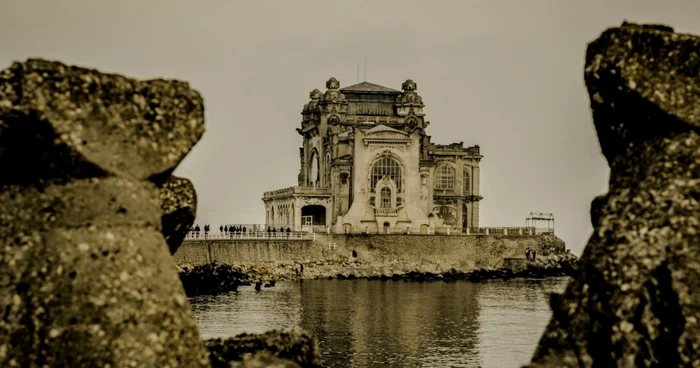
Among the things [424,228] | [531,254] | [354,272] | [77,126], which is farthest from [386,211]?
[77,126]

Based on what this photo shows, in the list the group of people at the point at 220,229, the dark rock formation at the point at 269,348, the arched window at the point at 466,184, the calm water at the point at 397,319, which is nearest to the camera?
the dark rock formation at the point at 269,348

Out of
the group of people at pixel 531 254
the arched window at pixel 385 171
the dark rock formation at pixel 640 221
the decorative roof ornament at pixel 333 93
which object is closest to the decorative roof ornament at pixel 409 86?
the decorative roof ornament at pixel 333 93

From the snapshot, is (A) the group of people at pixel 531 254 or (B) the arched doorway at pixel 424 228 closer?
(B) the arched doorway at pixel 424 228

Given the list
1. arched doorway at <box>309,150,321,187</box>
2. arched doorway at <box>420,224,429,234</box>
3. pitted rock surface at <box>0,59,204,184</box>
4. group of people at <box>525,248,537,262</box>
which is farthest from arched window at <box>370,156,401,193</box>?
pitted rock surface at <box>0,59,204,184</box>

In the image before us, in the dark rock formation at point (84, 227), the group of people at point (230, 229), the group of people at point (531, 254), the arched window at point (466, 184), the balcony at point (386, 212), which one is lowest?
the dark rock formation at point (84, 227)

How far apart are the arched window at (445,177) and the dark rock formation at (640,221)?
11430 centimetres

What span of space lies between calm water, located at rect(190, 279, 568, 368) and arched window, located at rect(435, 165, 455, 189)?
3031 centimetres

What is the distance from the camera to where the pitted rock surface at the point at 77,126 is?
10.0 m

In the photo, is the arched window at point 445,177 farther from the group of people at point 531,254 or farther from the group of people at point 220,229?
the group of people at point 220,229

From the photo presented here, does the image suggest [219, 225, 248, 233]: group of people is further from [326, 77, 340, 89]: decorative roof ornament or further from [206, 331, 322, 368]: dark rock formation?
[206, 331, 322, 368]: dark rock formation

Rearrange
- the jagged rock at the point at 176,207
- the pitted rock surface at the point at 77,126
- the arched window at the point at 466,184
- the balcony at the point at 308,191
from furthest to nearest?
1. the arched window at the point at 466,184
2. the balcony at the point at 308,191
3. the jagged rock at the point at 176,207
4. the pitted rock surface at the point at 77,126

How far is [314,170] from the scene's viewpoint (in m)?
131

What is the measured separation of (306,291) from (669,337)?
74978mm

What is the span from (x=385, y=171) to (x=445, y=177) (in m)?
10.9
